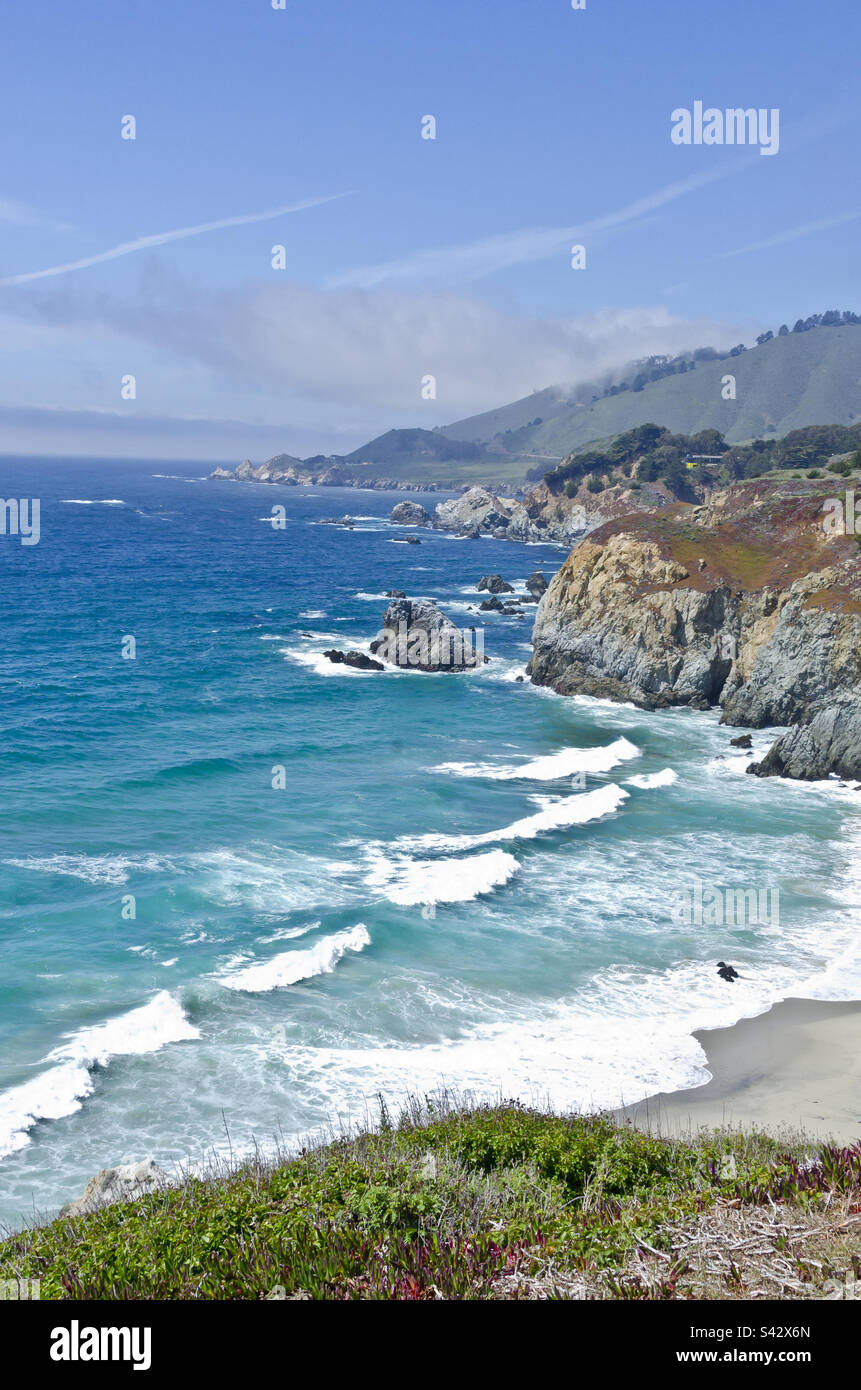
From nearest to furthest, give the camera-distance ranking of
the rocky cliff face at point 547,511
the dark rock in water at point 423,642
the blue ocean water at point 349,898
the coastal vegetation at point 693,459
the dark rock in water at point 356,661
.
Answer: the blue ocean water at point 349,898, the dark rock in water at point 356,661, the dark rock in water at point 423,642, the coastal vegetation at point 693,459, the rocky cliff face at point 547,511

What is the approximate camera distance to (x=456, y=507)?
18725cm

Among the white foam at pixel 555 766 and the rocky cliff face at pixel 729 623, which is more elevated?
the rocky cliff face at pixel 729 623

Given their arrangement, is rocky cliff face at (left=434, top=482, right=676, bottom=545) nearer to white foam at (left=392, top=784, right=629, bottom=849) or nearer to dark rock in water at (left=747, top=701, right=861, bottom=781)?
dark rock in water at (left=747, top=701, right=861, bottom=781)

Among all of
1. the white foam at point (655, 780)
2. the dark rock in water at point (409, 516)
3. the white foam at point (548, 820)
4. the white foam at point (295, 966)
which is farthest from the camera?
the dark rock in water at point (409, 516)

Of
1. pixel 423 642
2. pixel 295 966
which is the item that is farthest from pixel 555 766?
pixel 423 642

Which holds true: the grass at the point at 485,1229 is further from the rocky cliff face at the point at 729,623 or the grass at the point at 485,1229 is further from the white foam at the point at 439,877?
the rocky cliff face at the point at 729,623

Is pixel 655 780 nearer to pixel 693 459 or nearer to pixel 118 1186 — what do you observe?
pixel 118 1186

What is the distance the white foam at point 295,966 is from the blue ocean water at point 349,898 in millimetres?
97

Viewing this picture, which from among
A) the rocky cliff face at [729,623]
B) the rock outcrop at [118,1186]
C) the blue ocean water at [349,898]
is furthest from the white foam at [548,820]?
the rock outcrop at [118,1186]

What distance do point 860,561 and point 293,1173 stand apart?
5356 centimetres

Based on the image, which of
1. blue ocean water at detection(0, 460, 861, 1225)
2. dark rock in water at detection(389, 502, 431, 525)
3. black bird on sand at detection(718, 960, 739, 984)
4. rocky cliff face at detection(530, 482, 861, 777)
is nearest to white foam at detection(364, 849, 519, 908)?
blue ocean water at detection(0, 460, 861, 1225)

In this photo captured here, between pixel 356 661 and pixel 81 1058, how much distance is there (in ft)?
153

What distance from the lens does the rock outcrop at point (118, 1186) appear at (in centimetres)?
1484
